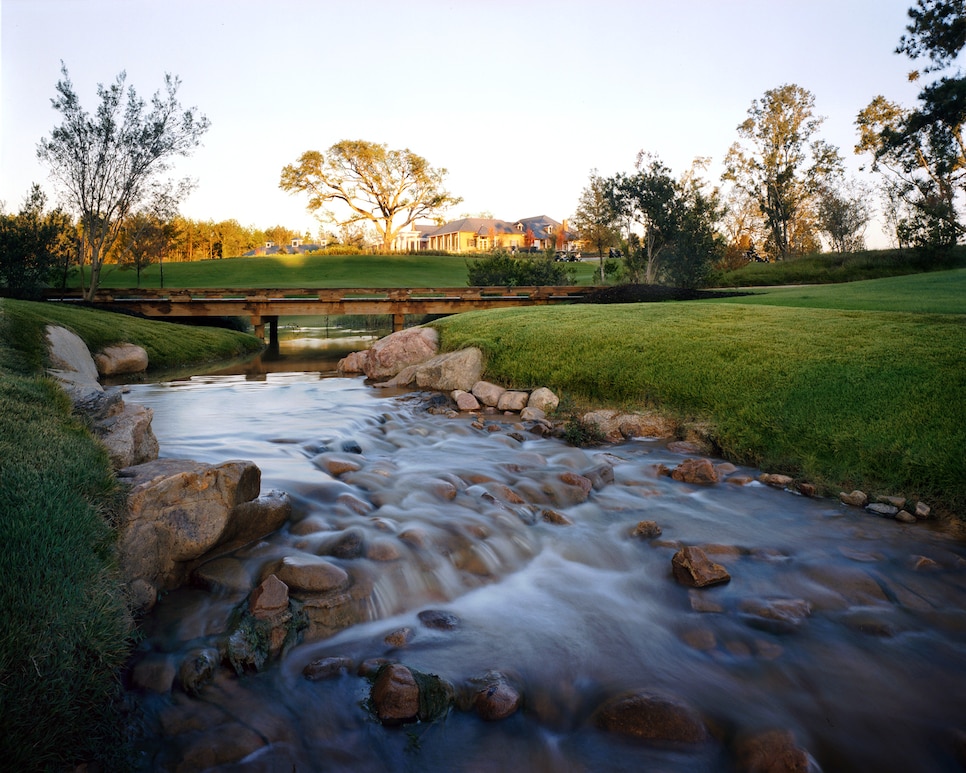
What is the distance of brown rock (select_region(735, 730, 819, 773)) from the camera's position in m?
3.01

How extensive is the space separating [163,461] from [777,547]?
5.17 metres

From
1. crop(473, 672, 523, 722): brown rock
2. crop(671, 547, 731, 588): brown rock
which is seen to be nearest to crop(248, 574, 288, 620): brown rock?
crop(473, 672, 523, 722): brown rock

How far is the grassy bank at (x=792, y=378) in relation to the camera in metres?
6.80

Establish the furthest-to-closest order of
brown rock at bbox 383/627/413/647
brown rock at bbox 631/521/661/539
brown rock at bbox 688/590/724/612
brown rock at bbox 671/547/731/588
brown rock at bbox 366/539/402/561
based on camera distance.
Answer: brown rock at bbox 631/521/661/539
brown rock at bbox 366/539/402/561
brown rock at bbox 671/547/731/588
brown rock at bbox 688/590/724/612
brown rock at bbox 383/627/413/647

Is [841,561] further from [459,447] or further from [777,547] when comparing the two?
[459,447]

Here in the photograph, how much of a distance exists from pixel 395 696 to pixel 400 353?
13.2 metres

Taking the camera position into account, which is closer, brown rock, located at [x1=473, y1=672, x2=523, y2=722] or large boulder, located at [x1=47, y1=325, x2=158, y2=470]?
brown rock, located at [x1=473, y1=672, x2=523, y2=722]

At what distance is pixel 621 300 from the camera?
75.8 feet

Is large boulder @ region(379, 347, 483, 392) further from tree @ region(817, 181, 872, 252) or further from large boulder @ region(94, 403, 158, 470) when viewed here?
tree @ region(817, 181, 872, 252)

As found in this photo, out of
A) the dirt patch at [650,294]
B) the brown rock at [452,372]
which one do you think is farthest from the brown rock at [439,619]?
the dirt patch at [650,294]

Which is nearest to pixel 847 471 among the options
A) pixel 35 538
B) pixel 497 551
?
pixel 497 551

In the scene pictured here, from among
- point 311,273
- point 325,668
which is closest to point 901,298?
point 325,668

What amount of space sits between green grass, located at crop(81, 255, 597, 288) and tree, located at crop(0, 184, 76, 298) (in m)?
22.0

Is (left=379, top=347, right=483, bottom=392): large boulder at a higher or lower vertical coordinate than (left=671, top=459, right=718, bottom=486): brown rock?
higher
